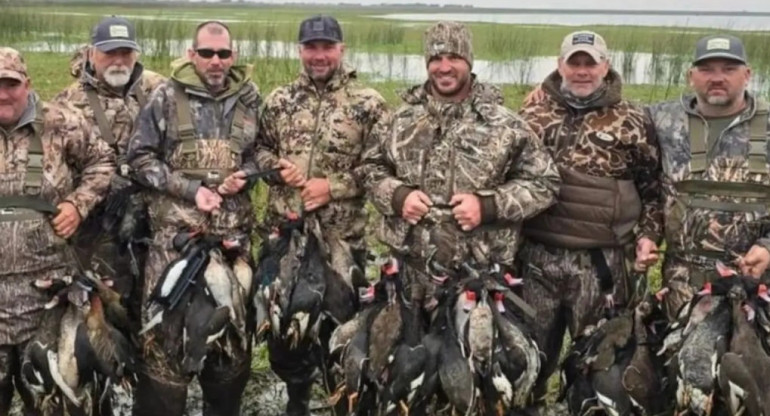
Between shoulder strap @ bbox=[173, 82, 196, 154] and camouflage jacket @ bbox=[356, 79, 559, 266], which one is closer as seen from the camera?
camouflage jacket @ bbox=[356, 79, 559, 266]

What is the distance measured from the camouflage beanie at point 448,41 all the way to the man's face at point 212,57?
125cm

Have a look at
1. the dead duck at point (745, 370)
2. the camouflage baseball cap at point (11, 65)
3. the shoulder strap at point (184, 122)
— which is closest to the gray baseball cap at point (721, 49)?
the dead duck at point (745, 370)

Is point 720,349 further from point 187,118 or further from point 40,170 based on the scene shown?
point 40,170

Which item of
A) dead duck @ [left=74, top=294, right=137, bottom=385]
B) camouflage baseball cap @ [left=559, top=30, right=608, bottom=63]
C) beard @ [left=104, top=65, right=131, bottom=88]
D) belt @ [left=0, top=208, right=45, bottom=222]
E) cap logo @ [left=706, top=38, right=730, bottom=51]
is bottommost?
dead duck @ [left=74, top=294, right=137, bottom=385]

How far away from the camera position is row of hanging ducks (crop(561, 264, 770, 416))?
172 inches

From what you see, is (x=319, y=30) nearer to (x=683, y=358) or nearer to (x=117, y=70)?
(x=117, y=70)

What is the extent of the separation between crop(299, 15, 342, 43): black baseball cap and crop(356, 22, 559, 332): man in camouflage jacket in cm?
66

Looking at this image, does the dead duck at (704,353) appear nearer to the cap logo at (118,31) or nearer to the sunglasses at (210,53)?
the sunglasses at (210,53)

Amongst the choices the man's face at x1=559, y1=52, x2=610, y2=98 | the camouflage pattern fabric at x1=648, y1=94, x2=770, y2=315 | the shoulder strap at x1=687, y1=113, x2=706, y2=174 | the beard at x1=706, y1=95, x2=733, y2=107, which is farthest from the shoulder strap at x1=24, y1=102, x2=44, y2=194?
the beard at x1=706, y1=95, x2=733, y2=107

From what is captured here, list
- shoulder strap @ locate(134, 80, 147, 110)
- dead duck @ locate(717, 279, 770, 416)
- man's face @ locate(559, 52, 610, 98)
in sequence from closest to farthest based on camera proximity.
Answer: dead duck @ locate(717, 279, 770, 416) < man's face @ locate(559, 52, 610, 98) < shoulder strap @ locate(134, 80, 147, 110)

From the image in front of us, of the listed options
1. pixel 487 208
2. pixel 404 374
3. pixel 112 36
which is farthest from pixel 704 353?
pixel 112 36

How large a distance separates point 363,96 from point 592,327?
79.2 inches

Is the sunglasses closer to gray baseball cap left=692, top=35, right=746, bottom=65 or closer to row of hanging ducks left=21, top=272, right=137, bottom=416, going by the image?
row of hanging ducks left=21, top=272, right=137, bottom=416

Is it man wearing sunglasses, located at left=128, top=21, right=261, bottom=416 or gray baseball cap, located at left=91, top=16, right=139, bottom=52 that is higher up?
gray baseball cap, located at left=91, top=16, right=139, bottom=52
